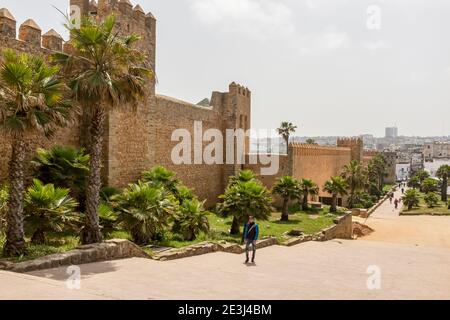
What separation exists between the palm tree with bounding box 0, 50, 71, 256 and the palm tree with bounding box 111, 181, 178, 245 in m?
3.45

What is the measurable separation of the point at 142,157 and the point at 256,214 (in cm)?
534

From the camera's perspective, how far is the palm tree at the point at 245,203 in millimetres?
17000

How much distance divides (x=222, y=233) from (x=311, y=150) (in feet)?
63.1

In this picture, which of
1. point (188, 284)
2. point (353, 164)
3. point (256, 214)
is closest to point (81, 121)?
point (256, 214)

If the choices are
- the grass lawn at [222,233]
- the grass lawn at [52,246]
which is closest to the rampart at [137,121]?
the grass lawn at [52,246]

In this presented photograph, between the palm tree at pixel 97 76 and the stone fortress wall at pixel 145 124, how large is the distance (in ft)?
3.61

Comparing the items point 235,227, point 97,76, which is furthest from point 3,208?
point 235,227

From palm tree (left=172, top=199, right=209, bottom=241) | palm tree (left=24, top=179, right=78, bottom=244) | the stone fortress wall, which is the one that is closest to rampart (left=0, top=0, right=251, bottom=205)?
the stone fortress wall

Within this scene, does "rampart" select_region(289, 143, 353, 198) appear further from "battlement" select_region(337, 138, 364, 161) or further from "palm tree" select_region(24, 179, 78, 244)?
"palm tree" select_region(24, 179, 78, 244)

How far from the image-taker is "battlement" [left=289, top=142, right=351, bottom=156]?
1169 inches

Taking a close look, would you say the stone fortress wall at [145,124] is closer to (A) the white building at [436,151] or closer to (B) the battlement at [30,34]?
(B) the battlement at [30,34]

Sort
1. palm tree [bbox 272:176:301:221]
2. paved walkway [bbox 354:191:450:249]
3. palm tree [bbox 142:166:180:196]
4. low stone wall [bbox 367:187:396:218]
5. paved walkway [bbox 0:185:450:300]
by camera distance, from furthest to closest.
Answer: low stone wall [bbox 367:187:396:218] → paved walkway [bbox 354:191:450:249] → palm tree [bbox 272:176:301:221] → palm tree [bbox 142:166:180:196] → paved walkway [bbox 0:185:450:300]

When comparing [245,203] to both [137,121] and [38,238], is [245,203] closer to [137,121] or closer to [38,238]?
[137,121]
